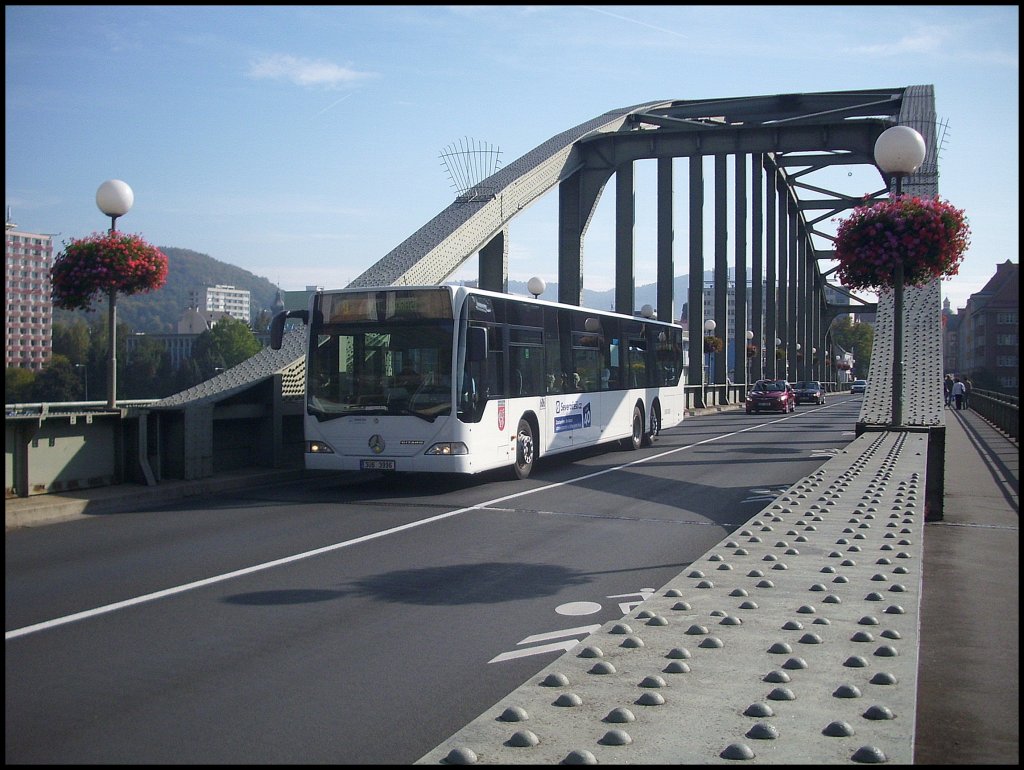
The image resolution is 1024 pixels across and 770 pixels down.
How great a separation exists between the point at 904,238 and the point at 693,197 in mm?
37155

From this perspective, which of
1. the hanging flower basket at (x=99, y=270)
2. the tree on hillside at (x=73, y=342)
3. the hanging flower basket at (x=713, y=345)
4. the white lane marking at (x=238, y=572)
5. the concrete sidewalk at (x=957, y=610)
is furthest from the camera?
the hanging flower basket at (x=713, y=345)

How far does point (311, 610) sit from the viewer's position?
285 inches

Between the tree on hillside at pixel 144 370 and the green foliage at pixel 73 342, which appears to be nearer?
the green foliage at pixel 73 342

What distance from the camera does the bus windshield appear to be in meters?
14.3

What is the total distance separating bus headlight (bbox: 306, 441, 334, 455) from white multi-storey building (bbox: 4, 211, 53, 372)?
4.17 m

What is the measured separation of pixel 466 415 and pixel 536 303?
12.1 feet

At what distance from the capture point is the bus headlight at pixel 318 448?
14578 mm

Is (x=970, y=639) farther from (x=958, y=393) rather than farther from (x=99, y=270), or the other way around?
(x=958, y=393)

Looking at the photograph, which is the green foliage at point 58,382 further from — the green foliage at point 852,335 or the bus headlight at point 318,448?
the green foliage at point 852,335

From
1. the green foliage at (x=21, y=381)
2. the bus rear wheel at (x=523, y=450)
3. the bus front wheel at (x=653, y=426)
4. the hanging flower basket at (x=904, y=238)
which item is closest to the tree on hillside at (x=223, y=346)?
the green foliage at (x=21, y=381)

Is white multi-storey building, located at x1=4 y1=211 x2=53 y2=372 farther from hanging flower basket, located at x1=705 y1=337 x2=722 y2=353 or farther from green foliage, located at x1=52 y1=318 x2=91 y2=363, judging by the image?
hanging flower basket, located at x1=705 y1=337 x2=722 y2=353

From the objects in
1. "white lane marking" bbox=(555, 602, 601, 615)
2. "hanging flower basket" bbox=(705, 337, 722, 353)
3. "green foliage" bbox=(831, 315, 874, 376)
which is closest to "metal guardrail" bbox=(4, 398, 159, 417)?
"white lane marking" bbox=(555, 602, 601, 615)

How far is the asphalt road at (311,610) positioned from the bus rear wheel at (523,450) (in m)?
1.63

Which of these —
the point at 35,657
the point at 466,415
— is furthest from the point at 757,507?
the point at 35,657
